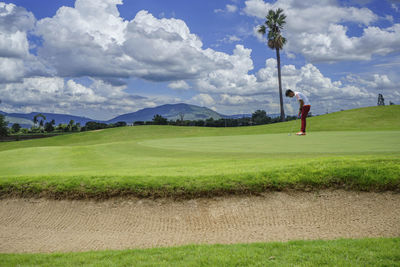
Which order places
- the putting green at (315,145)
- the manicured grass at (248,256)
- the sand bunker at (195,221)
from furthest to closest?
the putting green at (315,145) < the sand bunker at (195,221) < the manicured grass at (248,256)

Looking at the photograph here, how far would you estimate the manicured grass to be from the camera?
446cm

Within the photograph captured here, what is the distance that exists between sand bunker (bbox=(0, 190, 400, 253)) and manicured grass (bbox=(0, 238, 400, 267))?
2.05 ft

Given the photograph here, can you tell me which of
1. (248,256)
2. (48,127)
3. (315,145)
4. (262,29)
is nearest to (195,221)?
(248,256)

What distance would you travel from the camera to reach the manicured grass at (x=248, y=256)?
14.6 feet

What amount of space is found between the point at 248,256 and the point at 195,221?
2.28m

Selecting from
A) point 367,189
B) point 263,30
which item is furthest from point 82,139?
point 367,189

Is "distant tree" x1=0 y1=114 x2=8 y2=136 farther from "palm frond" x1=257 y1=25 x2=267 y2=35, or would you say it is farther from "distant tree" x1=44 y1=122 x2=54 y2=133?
"palm frond" x1=257 y1=25 x2=267 y2=35

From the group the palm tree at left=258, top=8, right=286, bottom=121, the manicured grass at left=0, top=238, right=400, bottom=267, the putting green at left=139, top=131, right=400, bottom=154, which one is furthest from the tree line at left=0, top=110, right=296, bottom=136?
the manicured grass at left=0, top=238, right=400, bottom=267

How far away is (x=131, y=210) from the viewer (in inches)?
291

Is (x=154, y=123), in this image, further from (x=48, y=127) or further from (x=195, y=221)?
(x=195, y=221)

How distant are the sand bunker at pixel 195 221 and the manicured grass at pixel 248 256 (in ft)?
2.05

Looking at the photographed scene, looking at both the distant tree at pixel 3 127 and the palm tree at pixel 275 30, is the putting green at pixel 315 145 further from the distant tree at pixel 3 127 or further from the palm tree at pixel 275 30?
the distant tree at pixel 3 127

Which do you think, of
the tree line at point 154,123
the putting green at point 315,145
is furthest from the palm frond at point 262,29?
the putting green at point 315,145

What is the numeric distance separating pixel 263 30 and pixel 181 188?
61918 millimetres
